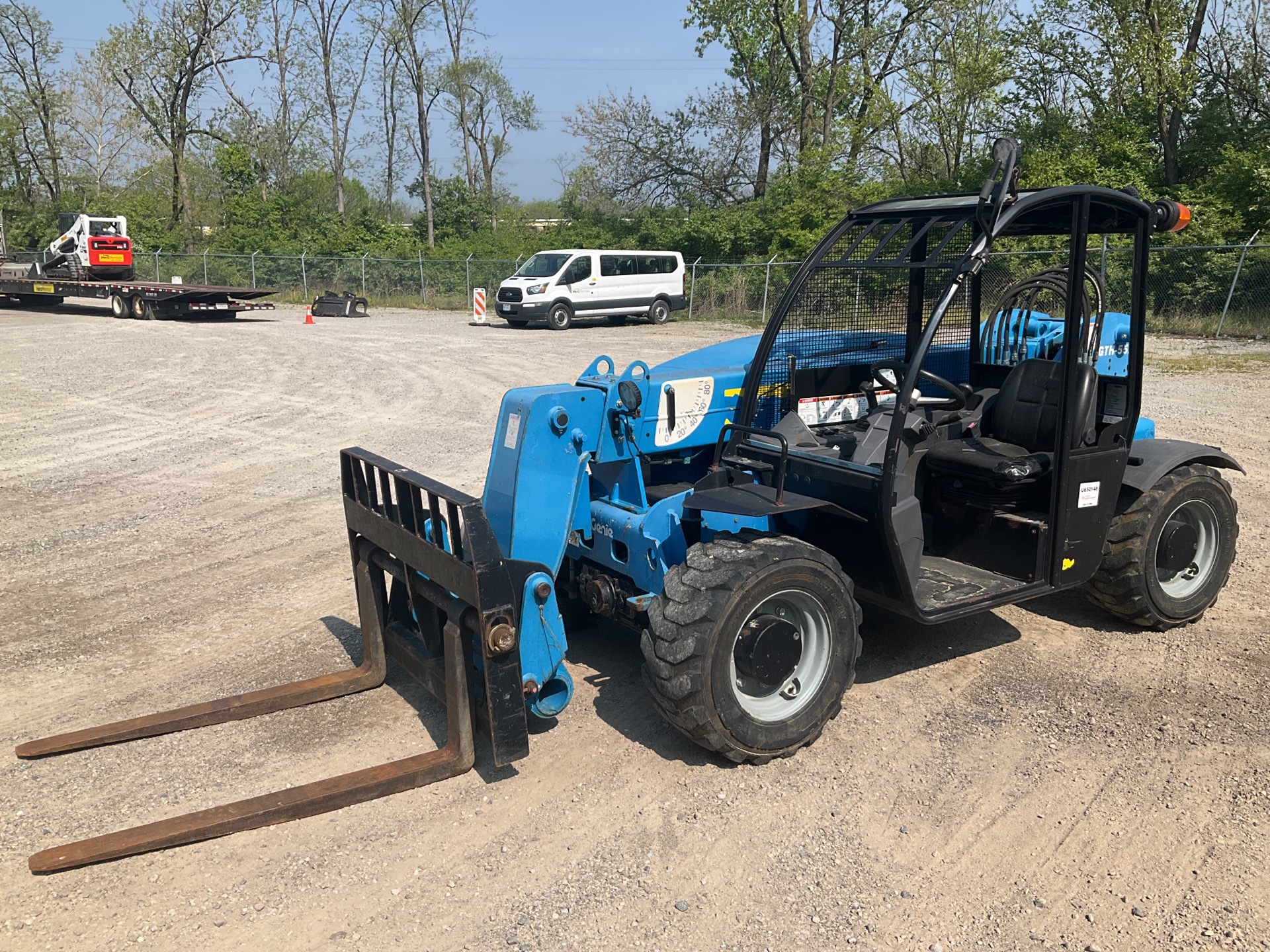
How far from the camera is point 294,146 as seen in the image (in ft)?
160

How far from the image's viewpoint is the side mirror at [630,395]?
472 cm

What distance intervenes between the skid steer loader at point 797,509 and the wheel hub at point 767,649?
0.04 ft

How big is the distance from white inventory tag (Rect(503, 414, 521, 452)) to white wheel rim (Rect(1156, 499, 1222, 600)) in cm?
350

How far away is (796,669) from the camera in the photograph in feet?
14.4

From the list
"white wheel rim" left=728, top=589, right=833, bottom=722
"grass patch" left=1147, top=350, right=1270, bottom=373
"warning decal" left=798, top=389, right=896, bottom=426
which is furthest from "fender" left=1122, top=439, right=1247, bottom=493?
"grass patch" left=1147, top=350, right=1270, bottom=373

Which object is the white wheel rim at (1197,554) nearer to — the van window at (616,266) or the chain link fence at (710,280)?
the chain link fence at (710,280)

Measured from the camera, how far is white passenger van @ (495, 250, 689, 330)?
26.6m

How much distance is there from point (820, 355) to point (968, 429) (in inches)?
33.3

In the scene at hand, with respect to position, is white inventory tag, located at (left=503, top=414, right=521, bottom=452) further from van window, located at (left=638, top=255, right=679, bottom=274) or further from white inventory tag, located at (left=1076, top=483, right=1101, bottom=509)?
van window, located at (left=638, top=255, right=679, bottom=274)

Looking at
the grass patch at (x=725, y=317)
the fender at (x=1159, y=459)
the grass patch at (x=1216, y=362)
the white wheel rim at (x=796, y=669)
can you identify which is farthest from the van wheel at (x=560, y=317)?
the white wheel rim at (x=796, y=669)

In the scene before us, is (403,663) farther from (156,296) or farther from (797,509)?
(156,296)

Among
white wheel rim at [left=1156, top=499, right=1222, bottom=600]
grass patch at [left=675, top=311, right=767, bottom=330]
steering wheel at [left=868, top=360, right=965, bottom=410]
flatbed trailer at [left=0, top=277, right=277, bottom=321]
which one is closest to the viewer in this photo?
steering wheel at [left=868, top=360, right=965, bottom=410]

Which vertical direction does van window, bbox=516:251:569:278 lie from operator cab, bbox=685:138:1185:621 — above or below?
above

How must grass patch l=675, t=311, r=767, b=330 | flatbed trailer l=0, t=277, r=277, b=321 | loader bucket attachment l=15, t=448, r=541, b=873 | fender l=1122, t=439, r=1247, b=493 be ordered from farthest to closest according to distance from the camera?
grass patch l=675, t=311, r=767, b=330 → flatbed trailer l=0, t=277, r=277, b=321 → fender l=1122, t=439, r=1247, b=493 → loader bucket attachment l=15, t=448, r=541, b=873
